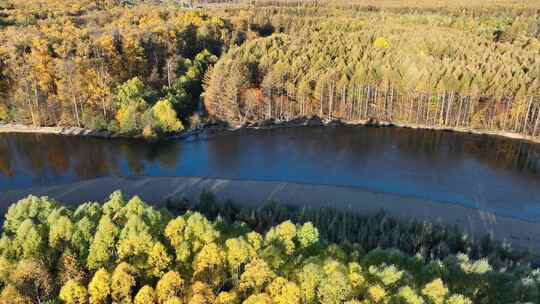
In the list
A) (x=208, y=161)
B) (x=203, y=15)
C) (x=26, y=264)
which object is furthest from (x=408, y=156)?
(x=203, y=15)

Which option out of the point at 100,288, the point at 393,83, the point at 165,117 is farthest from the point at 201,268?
the point at 393,83

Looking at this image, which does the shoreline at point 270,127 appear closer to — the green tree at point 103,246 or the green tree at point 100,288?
the green tree at point 103,246

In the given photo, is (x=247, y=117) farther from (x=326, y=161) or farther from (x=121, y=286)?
(x=121, y=286)

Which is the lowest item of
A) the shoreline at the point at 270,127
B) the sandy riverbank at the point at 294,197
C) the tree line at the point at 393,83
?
the sandy riverbank at the point at 294,197

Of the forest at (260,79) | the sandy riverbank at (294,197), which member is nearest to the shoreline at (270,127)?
the forest at (260,79)

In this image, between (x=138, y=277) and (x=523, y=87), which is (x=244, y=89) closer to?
(x=523, y=87)

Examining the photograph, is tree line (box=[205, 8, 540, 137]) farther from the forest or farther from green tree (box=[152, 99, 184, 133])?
green tree (box=[152, 99, 184, 133])
